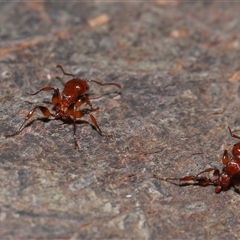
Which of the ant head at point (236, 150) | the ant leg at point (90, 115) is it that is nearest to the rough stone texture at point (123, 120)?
the ant leg at point (90, 115)

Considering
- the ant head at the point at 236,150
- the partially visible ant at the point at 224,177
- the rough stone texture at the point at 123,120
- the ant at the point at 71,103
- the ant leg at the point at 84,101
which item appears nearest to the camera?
the rough stone texture at the point at 123,120

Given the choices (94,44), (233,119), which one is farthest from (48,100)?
(233,119)

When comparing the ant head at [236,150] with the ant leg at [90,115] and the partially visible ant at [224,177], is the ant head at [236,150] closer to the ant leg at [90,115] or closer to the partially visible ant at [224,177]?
the partially visible ant at [224,177]

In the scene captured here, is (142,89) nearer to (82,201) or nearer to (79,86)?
(79,86)

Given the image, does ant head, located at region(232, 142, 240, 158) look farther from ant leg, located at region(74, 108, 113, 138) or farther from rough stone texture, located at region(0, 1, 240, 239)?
ant leg, located at region(74, 108, 113, 138)

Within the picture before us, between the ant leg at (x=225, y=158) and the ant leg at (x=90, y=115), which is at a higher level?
the ant leg at (x=90, y=115)

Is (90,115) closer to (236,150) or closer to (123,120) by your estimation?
(123,120)

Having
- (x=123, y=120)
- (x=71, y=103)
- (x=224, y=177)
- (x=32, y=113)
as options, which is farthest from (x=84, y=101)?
(x=224, y=177)
